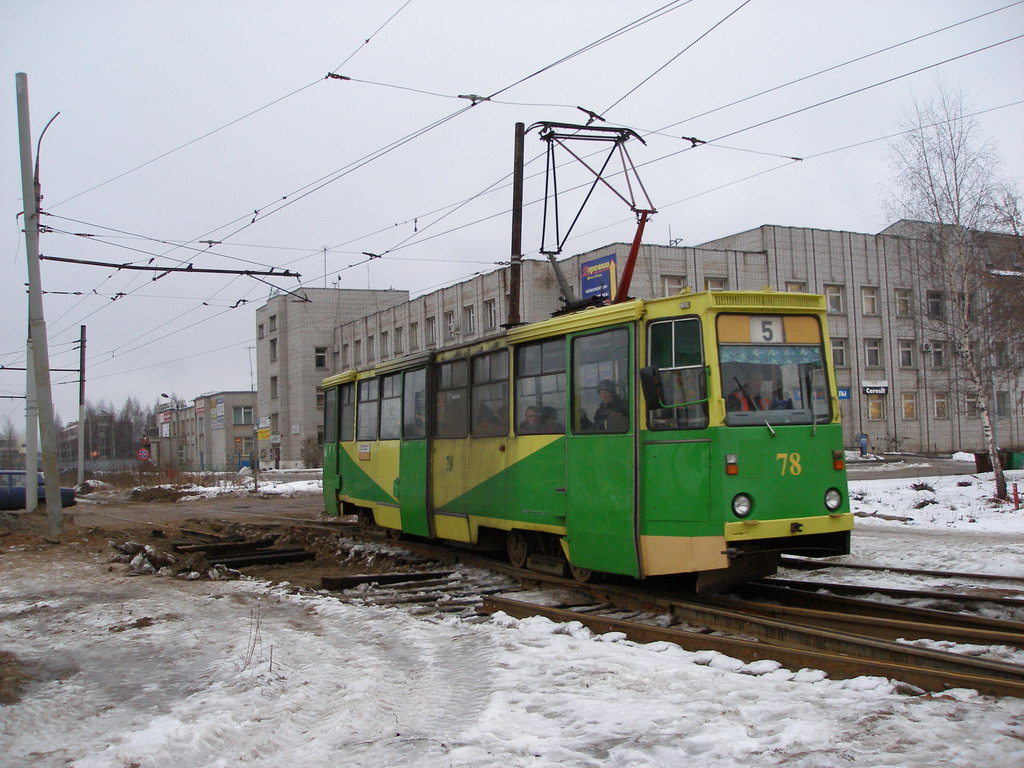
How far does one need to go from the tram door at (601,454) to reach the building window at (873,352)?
3885cm

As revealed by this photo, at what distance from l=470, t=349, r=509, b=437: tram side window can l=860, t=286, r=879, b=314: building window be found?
124 ft

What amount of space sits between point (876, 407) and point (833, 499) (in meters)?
39.0

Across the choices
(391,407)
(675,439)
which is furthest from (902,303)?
(675,439)

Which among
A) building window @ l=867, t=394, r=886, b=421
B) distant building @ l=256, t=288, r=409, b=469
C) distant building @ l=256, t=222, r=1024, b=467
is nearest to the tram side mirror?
distant building @ l=256, t=222, r=1024, b=467

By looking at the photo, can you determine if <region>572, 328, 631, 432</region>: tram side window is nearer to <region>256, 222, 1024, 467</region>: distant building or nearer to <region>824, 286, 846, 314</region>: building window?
<region>256, 222, 1024, 467</region>: distant building

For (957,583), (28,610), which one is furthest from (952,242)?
(28,610)

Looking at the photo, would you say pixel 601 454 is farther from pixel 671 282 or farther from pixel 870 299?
pixel 870 299

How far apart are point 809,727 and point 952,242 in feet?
64.7

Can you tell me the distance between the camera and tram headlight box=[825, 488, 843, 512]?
8133 mm

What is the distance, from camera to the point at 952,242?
2142 centimetres

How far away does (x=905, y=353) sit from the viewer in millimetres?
45375

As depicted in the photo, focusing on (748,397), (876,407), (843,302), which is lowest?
(748,397)

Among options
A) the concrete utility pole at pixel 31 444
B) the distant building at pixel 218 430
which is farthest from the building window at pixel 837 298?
the distant building at pixel 218 430

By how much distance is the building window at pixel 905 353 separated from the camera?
45062 millimetres
